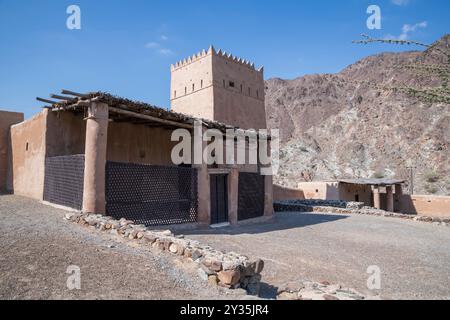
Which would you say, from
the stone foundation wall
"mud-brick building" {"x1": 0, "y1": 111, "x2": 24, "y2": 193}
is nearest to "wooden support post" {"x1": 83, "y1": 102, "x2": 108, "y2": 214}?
the stone foundation wall

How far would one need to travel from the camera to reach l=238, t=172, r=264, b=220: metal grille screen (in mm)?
12117

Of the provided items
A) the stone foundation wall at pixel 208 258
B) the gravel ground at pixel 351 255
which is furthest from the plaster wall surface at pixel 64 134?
the gravel ground at pixel 351 255

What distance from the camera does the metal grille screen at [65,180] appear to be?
785 centimetres

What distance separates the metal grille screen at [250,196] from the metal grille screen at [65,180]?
589cm

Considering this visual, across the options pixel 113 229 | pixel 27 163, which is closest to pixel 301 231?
pixel 113 229

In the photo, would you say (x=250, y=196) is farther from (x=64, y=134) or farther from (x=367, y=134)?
(x=367, y=134)

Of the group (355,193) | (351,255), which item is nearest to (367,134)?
(355,193)

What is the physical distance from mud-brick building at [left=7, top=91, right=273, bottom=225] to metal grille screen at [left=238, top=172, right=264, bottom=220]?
0.04 meters

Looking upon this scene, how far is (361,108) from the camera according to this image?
153 ft

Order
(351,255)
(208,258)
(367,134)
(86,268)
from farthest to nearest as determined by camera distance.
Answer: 1. (367,134)
2. (351,255)
3. (208,258)
4. (86,268)

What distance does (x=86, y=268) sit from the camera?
4.35 meters

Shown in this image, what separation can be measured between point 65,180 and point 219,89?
1580 cm

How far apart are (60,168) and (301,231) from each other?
760 centimetres

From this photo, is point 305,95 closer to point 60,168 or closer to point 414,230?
point 414,230
